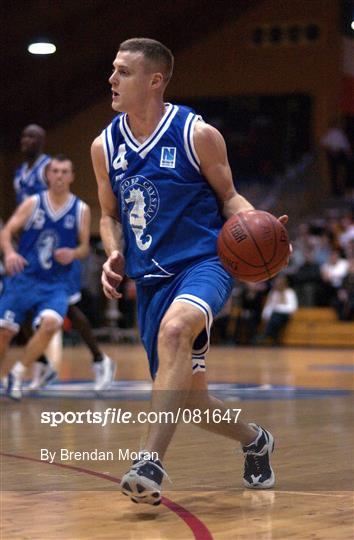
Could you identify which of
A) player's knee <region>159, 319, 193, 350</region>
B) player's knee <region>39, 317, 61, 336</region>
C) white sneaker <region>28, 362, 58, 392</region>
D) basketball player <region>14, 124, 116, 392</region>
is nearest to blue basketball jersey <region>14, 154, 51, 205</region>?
basketball player <region>14, 124, 116, 392</region>

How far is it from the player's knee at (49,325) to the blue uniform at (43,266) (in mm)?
58

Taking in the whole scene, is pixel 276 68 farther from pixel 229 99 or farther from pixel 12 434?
pixel 12 434

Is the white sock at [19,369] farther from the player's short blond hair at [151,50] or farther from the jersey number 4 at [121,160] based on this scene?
the player's short blond hair at [151,50]

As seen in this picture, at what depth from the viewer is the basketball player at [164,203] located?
4.30 m

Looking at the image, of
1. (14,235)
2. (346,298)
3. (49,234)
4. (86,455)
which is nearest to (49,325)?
(49,234)

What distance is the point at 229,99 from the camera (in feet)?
78.3

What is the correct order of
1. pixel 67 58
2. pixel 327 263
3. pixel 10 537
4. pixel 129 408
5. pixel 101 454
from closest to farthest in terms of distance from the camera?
pixel 10 537 < pixel 101 454 < pixel 129 408 < pixel 327 263 < pixel 67 58

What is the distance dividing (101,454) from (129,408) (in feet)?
7.50

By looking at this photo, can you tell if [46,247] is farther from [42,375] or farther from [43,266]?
[42,375]

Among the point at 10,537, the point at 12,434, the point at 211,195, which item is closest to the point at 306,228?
the point at 12,434

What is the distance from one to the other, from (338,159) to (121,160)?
56.9ft

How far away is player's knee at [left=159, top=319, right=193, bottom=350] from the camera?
3904mm

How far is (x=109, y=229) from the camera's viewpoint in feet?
14.9

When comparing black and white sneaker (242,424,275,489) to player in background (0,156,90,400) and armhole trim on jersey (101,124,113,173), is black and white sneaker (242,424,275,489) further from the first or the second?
player in background (0,156,90,400)
